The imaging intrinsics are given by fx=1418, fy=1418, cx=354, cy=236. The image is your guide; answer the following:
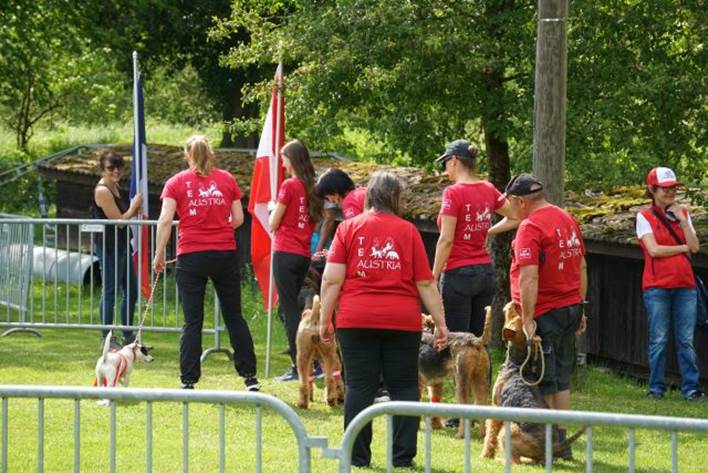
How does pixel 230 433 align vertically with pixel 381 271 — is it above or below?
below

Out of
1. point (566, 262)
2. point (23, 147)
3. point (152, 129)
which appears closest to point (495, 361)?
point (566, 262)

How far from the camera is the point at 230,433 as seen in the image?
9.66 meters

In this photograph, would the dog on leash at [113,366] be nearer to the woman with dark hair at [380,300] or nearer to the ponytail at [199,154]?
the ponytail at [199,154]

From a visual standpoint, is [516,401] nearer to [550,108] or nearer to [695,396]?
[550,108]

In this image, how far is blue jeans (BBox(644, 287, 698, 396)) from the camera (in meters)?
12.0

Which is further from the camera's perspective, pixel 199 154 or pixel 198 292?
pixel 198 292

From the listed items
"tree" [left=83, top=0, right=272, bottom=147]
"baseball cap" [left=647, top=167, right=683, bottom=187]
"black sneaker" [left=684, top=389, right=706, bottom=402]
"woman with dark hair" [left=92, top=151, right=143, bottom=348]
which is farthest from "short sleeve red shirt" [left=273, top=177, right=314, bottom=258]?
"tree" [left=83, top=0, right=272, bottom=147]

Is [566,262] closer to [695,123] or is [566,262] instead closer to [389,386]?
[389,386]

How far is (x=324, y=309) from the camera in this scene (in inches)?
336

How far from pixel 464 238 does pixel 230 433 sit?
2.12 m

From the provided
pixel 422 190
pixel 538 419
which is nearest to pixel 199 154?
pixel 538 419

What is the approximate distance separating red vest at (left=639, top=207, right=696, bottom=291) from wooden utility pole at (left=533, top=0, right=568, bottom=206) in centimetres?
93

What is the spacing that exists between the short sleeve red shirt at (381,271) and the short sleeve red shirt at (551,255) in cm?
81

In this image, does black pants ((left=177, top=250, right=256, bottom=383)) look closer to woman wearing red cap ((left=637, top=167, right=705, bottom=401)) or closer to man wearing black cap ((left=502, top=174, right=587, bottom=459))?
man wearing black cap ((left=502, top=174, right=587, bottom=459))
